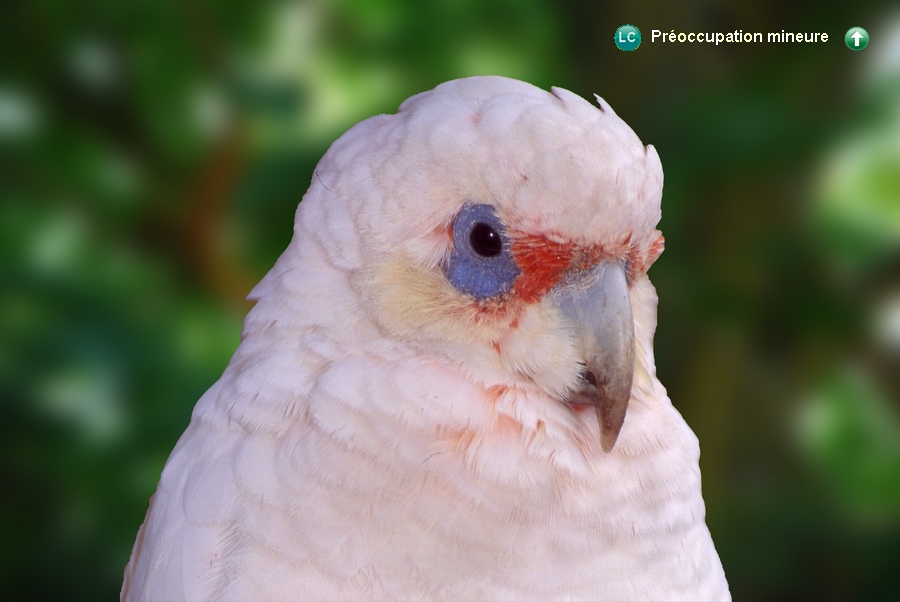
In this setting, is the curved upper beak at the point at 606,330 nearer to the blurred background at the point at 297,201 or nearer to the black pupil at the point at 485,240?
the black pupil at the point at 485,240

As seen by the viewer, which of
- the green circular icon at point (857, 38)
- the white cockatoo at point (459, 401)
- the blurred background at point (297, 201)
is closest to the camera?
A: the white cockatoo at point (459, 401)

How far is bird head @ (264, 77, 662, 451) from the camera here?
2.65 ft

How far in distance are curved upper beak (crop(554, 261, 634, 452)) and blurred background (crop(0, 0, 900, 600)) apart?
2.76ft

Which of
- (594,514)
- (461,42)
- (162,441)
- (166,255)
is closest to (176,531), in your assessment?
(594,514)

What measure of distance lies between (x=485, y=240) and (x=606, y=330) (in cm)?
13

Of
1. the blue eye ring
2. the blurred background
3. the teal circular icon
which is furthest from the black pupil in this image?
the teal circular icon

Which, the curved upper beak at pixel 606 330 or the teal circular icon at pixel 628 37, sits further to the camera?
the teal circular icon at pixel 628 37

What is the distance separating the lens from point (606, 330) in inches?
32.4

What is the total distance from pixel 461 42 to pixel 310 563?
111 centimetres

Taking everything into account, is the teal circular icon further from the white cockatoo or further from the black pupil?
the black pupil

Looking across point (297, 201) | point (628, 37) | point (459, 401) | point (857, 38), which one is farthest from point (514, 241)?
point (857, 38)

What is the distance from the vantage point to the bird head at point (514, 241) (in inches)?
31.8

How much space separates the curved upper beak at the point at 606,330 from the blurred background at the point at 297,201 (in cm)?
84

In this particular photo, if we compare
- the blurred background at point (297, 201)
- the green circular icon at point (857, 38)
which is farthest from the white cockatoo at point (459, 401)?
the green circular icon at point (857, 38)
